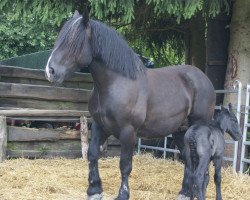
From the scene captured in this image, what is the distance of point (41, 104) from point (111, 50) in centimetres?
413

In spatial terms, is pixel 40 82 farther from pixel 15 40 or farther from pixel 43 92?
pixel 15 40

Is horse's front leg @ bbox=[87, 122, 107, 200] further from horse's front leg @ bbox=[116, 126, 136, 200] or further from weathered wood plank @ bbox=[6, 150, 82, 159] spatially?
weathered wood plank @ bbox=[6, 150, 82, 159]

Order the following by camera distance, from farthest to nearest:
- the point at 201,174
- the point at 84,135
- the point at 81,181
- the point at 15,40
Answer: the point at 15,40, the point at 84,135, the point at 81,181, the point at 201,174

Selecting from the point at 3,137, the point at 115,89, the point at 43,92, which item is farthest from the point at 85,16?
the point at 43,92

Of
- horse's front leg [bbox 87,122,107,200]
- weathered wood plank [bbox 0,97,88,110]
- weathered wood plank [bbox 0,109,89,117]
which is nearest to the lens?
horse's front leg [bbox 87,122,107,200]

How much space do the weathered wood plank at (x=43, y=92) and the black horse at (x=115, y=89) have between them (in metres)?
3.59

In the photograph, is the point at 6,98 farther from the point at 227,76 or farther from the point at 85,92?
the point at 227,76

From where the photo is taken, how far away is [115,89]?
198 inches

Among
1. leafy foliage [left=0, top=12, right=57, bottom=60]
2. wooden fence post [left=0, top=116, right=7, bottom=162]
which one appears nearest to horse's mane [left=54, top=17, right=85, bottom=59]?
wooden fence post [left=0, top=116, right=7, bottom=162]

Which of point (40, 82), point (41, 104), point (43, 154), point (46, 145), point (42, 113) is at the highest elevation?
point (40, 82)

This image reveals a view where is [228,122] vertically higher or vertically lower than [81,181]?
higher

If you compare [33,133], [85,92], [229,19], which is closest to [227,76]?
[229,19]

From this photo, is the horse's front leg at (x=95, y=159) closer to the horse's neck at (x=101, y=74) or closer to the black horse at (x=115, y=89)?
the black horse at (x=115, y=89)

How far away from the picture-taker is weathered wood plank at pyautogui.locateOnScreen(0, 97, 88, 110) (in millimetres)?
8617
